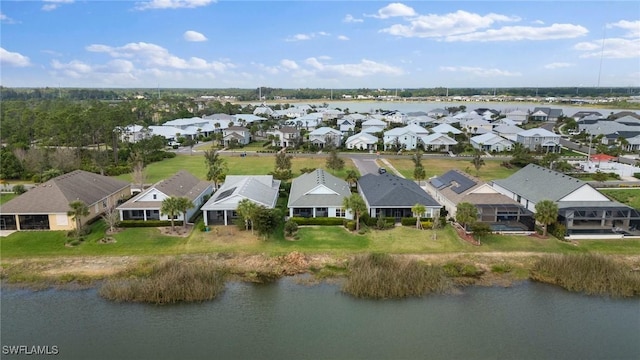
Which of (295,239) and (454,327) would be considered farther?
(295,239)

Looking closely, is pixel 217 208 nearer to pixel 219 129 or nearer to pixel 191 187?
pixel 191 187

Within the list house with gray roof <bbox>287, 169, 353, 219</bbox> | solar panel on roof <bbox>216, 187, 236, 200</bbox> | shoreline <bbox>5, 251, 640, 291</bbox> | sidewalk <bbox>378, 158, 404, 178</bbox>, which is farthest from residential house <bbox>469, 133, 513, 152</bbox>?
solar panel on roof <bbox>216, 187, 236, 200</bbox>

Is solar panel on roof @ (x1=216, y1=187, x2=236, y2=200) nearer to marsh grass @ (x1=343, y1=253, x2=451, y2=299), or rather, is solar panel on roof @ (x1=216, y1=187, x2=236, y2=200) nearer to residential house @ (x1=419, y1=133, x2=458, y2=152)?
marsh grass @ (x1=343, y1=253, x2=451, y2=299)

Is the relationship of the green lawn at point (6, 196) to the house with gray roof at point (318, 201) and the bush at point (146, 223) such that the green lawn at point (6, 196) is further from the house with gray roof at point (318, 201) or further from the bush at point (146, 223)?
the house with gray roof at point (318, 201)

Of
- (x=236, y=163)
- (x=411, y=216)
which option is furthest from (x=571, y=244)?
(x=236, y=163)

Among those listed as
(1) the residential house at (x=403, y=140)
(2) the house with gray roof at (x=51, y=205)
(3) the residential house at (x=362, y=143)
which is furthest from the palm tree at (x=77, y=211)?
(1) the residential house at (x=403, y=140)

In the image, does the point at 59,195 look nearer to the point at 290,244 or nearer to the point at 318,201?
the point at 290,244
